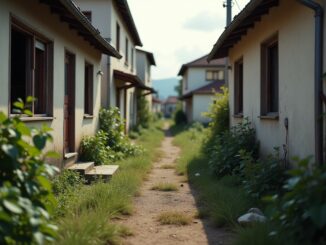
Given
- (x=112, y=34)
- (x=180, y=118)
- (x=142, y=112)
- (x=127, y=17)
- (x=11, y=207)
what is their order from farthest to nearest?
(x=180, y=118) → (x=142, y=112) → (x=127, y=17) → (x=112, y=34) → (x=11, y=207)

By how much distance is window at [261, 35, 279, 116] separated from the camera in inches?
325

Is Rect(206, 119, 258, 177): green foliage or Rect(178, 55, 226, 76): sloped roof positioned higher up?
Rect(178, 55, 226, 76): sloped roof

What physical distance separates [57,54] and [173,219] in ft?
13.2

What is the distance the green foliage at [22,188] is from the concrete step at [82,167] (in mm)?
5067

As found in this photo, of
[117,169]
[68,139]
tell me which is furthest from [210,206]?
[68,139]

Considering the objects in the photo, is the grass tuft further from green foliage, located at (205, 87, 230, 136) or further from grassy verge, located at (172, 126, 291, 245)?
green foliage, located at (205, 87, 230, 136)

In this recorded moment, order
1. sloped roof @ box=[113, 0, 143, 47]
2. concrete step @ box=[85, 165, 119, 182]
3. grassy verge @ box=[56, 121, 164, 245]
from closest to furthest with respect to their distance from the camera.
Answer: grassy verge @ box=[56, 121, 164, 245], concrete step @ box=[85, 165, 119, 182], sloped roof @ box=[113, 0, 143, 47]

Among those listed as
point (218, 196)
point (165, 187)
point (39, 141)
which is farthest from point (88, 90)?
point (39, 141)

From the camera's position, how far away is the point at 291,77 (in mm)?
6598

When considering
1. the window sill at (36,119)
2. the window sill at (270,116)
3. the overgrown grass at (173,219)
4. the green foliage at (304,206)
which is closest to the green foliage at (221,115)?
the window sill at (270,116)

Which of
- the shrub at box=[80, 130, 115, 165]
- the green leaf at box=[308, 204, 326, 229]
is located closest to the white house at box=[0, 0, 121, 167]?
the shrub at box=[80, 130, 115, 165]

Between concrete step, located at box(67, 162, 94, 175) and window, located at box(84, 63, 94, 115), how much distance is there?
7.64ft

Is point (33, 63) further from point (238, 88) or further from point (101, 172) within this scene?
point (238, 88)

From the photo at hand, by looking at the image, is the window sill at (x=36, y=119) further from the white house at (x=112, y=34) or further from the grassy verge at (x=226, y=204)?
the white house at (x=112, y=34)
